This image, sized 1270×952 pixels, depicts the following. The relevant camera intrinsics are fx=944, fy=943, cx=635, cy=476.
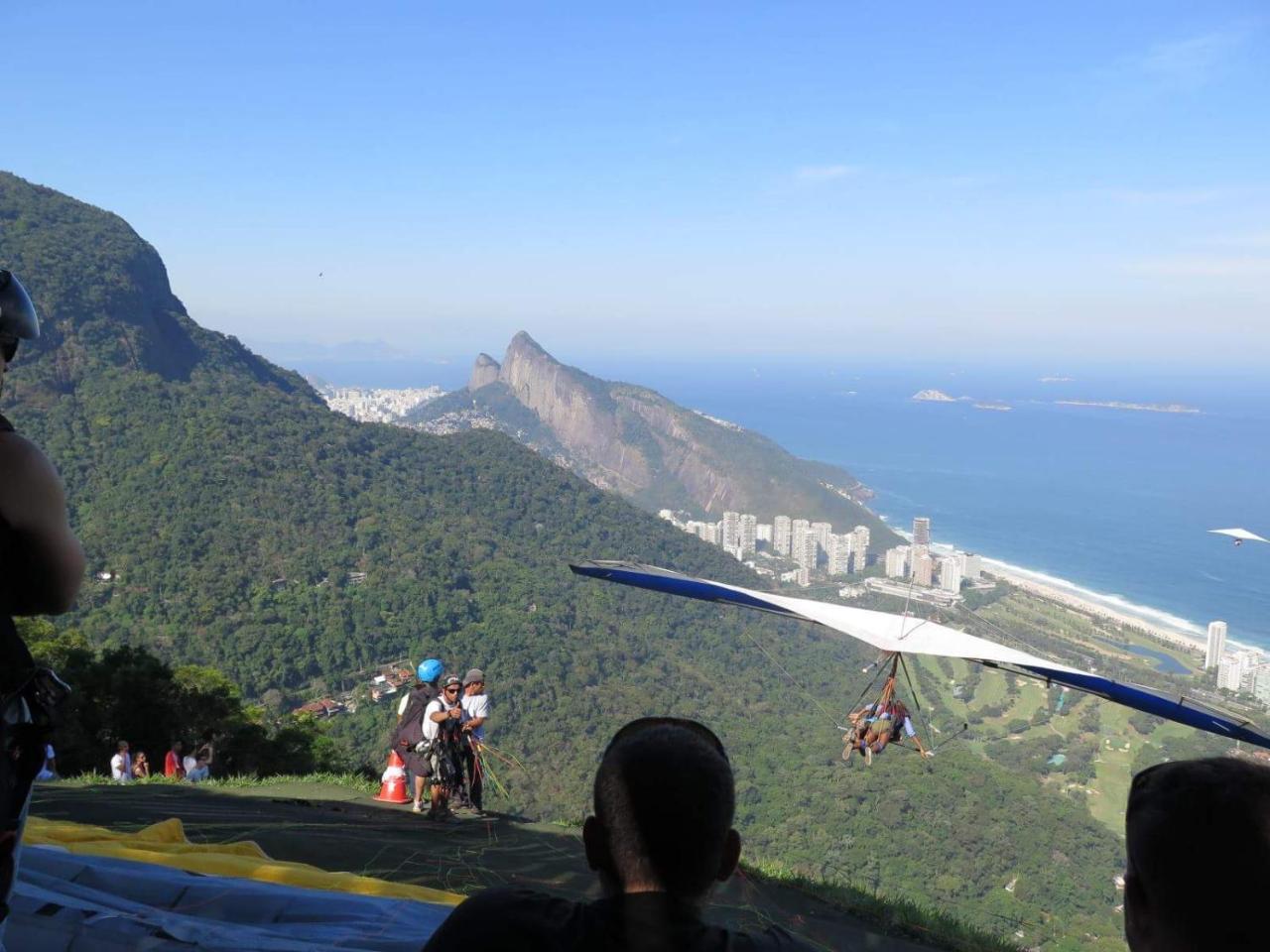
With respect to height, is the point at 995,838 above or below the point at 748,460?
below

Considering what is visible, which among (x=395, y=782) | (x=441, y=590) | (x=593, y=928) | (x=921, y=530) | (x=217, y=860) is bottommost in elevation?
(x=441, y=590)

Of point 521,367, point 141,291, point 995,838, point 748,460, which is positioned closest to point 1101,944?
point 995,838

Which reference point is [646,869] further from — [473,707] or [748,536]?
[748,536]

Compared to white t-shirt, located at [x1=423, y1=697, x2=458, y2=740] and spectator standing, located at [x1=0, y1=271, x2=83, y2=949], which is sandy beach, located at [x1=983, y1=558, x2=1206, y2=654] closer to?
white t-shirt, located at [x1=423, y1=697, x2=458, y2=740]

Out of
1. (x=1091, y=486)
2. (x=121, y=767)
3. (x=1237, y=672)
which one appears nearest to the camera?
(x=121, y=767)

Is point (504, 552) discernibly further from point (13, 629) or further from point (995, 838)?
point (13, 629)

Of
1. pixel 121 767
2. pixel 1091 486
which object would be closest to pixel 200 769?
pixel 121 767
